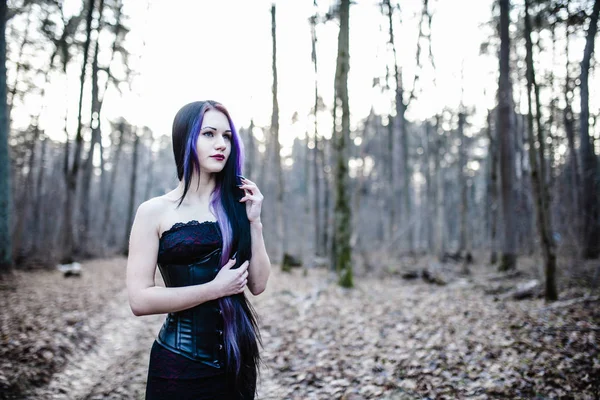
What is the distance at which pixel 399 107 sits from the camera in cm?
1773

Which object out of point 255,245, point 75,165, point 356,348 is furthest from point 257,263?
point 75,165

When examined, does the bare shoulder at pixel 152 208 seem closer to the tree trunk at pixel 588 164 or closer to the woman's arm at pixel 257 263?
the woman's arm at pixel 257 263

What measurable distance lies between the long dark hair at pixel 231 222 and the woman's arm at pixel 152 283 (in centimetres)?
10

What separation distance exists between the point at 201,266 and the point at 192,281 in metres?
0.08

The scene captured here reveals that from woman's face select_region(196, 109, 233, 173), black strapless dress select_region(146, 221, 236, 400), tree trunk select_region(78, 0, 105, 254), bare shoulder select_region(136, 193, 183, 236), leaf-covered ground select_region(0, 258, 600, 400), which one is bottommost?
leaf-covered ground select_region(0, 258, 600, 400)

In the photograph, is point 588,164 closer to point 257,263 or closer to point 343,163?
point 343,163

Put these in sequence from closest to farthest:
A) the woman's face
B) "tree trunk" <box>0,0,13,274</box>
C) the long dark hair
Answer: the long dark hair < the woman's face < "tree trunk" <box>0,0,13,274</box>

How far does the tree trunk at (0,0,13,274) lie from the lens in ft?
31.5

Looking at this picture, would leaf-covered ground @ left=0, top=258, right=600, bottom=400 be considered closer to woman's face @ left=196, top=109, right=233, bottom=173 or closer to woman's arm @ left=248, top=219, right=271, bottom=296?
woman's arm @ left=248, top=219, right=271, bottom=296

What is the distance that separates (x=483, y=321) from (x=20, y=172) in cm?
2423

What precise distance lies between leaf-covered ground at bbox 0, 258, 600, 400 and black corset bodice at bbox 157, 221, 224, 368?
2996 millimetres

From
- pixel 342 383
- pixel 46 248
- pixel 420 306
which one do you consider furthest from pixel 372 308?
pixel 46 248

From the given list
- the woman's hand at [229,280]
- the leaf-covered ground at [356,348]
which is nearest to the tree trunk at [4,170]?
the leaf-covered ground at [356,348]

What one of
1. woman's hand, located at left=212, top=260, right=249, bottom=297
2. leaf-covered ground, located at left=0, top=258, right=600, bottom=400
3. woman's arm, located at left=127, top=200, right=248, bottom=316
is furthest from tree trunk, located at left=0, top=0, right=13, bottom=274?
woman's hand, located at left=212, top=260, right=249, bottom=297
